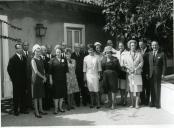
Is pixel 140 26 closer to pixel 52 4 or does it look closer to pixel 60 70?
pixel 52 4

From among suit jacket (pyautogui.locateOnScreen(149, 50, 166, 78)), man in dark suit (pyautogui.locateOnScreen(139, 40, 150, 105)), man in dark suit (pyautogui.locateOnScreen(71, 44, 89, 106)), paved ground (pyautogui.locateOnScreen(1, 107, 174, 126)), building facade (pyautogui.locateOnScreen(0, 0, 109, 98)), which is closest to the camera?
paved ground (pyautogui.locateOnScreen(1, 107, 174, 126))

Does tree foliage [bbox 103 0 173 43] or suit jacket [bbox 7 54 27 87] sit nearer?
suit jacket [bbox 7 54 27 87]

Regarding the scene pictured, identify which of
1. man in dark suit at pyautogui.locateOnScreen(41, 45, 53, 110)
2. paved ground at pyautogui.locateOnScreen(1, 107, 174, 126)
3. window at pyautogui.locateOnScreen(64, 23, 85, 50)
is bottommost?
paved ground at pyautogui.locateOnScreen(1, 107, 174, 126)

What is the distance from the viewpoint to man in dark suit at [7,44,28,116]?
9578 mm

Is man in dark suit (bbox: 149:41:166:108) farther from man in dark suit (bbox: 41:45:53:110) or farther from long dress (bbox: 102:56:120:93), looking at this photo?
man in dark suit (bbox: 41:45:53:110)

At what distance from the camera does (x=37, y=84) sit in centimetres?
927

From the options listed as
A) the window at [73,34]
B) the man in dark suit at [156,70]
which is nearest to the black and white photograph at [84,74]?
the man in dark suit at [156,70]

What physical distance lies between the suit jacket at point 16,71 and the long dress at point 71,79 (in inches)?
47.2

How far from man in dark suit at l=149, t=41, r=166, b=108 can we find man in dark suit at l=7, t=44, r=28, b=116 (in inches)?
130

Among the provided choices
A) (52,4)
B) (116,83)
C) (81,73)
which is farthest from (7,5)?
(116,83)

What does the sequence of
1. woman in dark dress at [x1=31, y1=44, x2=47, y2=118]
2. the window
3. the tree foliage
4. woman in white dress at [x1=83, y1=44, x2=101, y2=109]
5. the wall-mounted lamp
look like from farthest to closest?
the window, the wall-mounted lamp, the tree foliage, woman in white dress at [x1=83, y1=44, x2=101, y2=109], woman in dark dress at [x1=31, y1=44, x2=47, y2=118]

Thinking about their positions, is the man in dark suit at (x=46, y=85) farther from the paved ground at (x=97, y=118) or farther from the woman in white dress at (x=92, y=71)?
the woman in white dress at (x=92, y=71)

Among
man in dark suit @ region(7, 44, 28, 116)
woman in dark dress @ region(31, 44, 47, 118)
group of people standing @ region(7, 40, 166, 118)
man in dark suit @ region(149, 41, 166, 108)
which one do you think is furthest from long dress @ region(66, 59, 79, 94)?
man in dark suit @ region(149, 41, 166, 108)

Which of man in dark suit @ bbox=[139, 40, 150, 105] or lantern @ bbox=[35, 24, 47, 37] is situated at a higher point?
lantern @ bbox=[35, 24, 47, 37]
